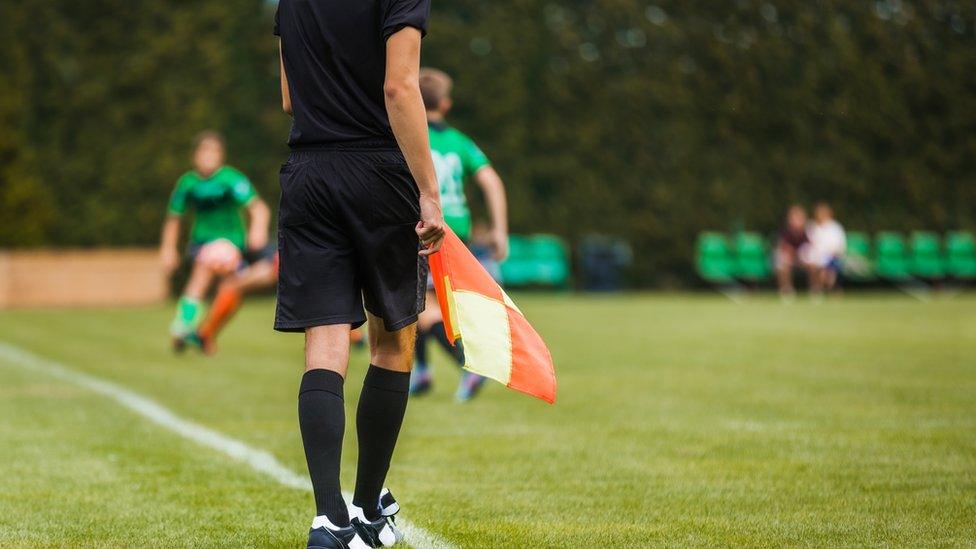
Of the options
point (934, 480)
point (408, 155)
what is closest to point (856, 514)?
point (934, 480)

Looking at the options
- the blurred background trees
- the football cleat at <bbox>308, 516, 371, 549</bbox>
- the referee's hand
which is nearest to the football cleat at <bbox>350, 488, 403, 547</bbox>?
the football cleat at <bbox>308, 516, 371, 549</bbox>

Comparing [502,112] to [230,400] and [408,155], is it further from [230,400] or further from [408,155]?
[408,155]

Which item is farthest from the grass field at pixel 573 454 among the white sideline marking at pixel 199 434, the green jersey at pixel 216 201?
the green jersey at pixel 216 201

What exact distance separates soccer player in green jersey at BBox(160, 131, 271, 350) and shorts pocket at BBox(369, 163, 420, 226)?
821 centimetres

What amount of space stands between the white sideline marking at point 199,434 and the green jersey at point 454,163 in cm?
204

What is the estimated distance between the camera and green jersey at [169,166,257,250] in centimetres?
1267

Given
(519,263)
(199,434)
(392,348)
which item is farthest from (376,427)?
(519,263)

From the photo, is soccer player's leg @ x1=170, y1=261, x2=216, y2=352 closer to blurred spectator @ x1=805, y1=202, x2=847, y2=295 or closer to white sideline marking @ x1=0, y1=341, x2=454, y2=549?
white sideline marking @ x1=0, y1=341, x2=454, y2=549

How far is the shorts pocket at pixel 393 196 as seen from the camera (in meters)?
4.18

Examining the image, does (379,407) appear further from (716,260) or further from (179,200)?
(716,260)

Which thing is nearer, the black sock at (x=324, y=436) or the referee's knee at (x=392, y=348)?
the black sock at (x=324, y=436)

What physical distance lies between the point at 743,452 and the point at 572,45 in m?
25.2

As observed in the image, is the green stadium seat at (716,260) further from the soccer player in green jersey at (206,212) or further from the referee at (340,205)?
the referee at (340,205)

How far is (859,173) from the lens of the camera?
32.2m
